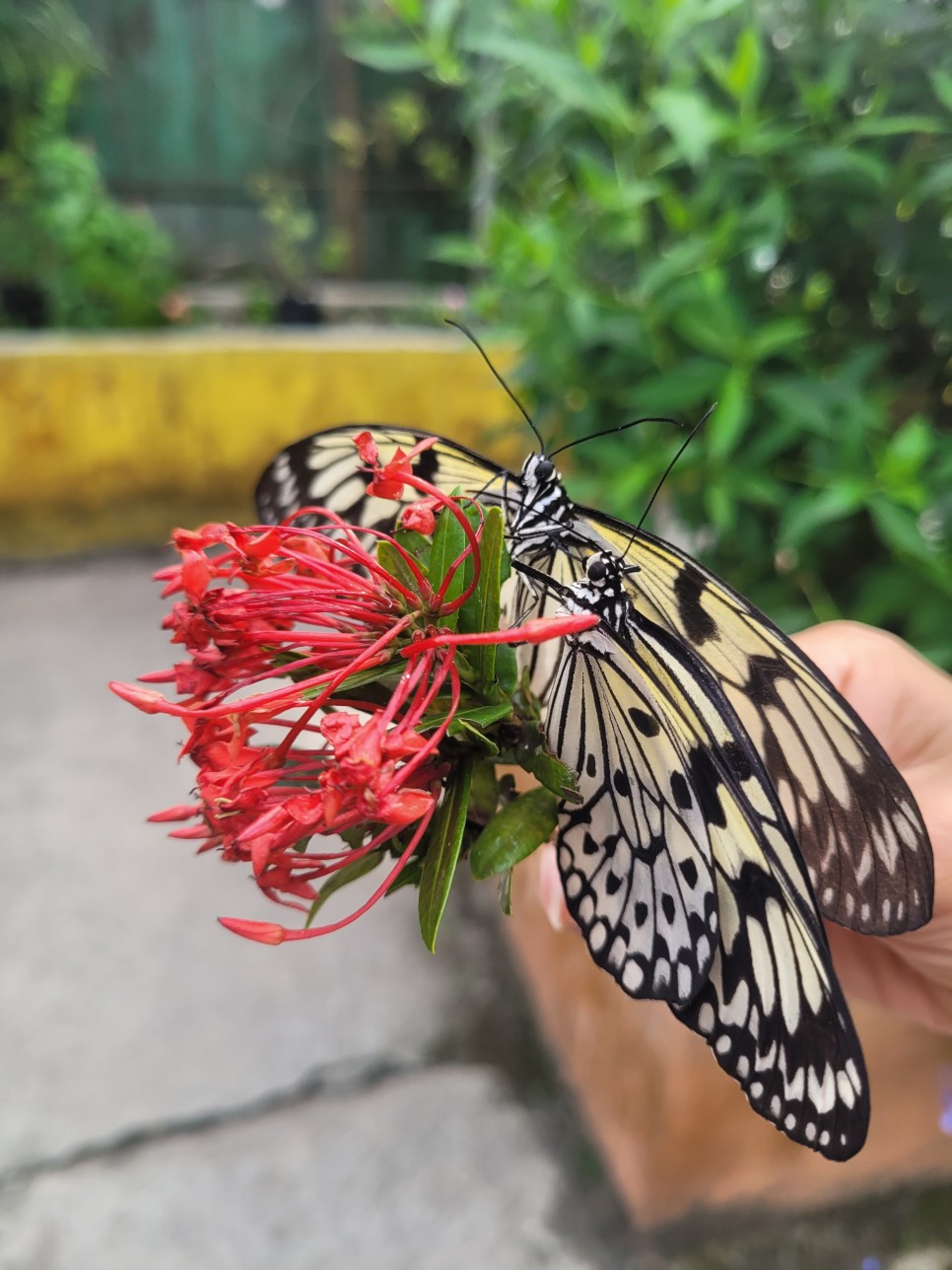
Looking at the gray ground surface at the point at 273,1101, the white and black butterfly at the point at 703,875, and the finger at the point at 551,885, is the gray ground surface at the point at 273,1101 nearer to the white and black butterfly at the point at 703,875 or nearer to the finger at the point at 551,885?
the finger at the point at 551,885

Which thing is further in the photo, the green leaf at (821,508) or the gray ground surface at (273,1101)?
the gray ground surface at (273,1101)

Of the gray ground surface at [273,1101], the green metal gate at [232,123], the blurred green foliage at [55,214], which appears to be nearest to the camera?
the gray ground surface at [273,1101]

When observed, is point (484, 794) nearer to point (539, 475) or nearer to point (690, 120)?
point (539, 475)

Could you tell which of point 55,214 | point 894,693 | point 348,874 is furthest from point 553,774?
point 55,214

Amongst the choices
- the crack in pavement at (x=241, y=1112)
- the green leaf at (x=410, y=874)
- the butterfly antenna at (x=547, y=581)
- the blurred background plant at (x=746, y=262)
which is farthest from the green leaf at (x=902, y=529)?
the crack in pavement at (x=241, y=1112)

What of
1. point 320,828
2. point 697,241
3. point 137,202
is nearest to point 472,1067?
point 320,828

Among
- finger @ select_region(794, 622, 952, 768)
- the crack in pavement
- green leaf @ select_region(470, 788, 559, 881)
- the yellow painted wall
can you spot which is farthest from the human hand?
the yellow painted wall

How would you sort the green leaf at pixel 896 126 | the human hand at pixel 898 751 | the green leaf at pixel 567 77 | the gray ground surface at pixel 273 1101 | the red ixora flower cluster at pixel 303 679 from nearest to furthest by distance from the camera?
the red ixora flower cluster at pixel 303 679 < the human hand at pixel 898 751 < the green leaf at pixel 896 126 < the green leaf at pixel 567 77 < the gray ground surface at pixel 273 1101
